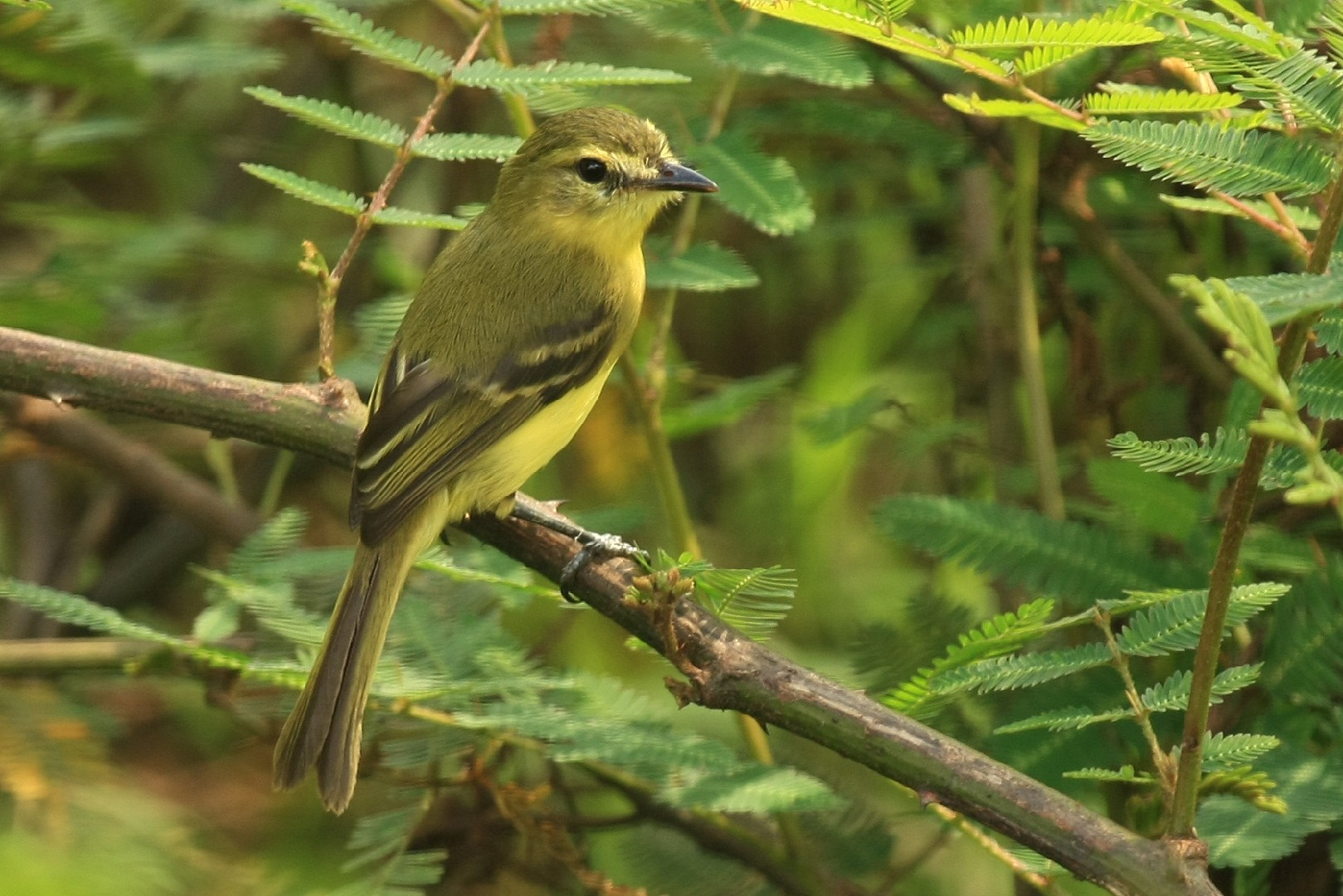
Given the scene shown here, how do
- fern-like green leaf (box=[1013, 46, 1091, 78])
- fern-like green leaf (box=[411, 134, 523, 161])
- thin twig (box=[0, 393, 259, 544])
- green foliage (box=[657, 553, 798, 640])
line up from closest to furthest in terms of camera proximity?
fern-like green leaf (box=[1013, 46, 1091, 78]), green foliage (box=[657, 553, 798, 640]), fern-like green leaf (box=[411, 134, 523, 161]), thin twig (box=[0, 393, 259, 544])

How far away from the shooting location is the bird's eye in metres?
3.64

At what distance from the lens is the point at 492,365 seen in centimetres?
334

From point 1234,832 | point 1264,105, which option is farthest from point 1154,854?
point 1264,105

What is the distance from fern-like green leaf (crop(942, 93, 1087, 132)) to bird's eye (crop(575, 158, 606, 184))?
1501 millimetres

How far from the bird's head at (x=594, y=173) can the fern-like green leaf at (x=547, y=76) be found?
70 centimetres

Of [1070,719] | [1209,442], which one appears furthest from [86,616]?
[1209,442]

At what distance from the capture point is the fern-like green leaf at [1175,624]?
7.08ft

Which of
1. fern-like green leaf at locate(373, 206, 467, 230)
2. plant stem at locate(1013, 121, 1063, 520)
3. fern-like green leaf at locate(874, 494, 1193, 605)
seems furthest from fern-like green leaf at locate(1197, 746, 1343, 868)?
fern-like green leaf at locate(373, 206, 467, 230)

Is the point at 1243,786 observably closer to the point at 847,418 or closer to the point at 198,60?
the point at 847,418

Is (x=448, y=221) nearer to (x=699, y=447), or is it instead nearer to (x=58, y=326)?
(x=58, y=326)

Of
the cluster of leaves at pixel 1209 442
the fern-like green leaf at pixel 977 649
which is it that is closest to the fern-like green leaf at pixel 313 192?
the cluster of leaves at pixel 1209 442

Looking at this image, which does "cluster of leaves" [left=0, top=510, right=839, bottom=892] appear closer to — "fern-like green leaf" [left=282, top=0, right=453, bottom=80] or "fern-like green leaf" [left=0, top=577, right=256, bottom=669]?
"fern-like green leaf" [left=0, top=577, right=256, bottom=669]

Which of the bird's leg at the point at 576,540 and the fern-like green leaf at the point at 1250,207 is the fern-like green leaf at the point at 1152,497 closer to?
the fern-like green leaf at the point at 1250,207

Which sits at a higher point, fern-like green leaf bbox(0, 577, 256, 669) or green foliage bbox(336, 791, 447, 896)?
fern-like green leaf bbox(0, 577, 256, 669)
